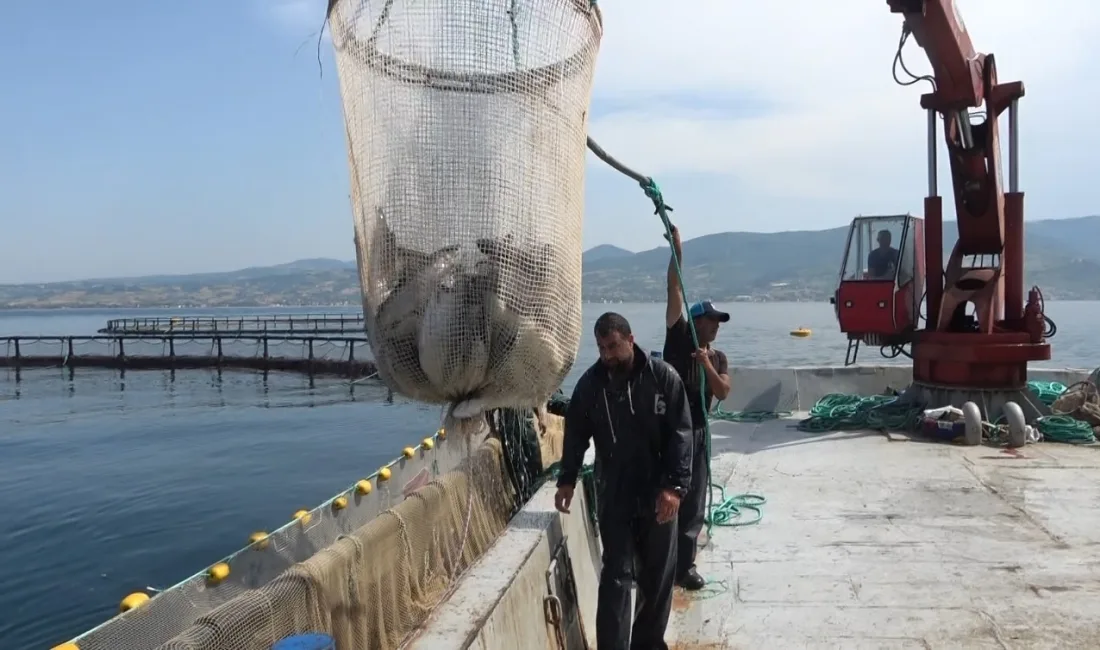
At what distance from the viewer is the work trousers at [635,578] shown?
12.1 ft

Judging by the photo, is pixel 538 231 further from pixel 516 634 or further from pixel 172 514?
pixel 172 514

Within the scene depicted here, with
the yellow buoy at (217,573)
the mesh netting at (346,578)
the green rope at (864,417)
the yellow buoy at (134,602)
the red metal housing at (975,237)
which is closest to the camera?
the mesh netting at (346,578)

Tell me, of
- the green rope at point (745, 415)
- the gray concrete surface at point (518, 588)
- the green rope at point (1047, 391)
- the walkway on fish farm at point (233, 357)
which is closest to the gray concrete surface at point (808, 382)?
the green rope at point (745, 415)

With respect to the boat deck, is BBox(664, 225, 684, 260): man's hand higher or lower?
higher

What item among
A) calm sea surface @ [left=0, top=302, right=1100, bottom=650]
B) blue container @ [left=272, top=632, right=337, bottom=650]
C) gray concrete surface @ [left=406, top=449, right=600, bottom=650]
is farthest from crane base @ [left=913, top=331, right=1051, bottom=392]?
calm sea surface @ [left=0, top=302, right=1100, bottom=650]

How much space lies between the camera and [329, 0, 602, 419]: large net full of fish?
331cm

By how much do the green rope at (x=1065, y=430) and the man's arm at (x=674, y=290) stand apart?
5839mm

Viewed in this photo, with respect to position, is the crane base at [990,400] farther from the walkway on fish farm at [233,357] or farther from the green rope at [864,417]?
the walkway on fish farm at [233,357]

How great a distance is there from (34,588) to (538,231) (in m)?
10.7

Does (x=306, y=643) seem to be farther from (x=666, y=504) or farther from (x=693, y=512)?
(x=693, y=512)

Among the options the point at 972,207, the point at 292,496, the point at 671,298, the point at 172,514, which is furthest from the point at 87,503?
the point at 972,207

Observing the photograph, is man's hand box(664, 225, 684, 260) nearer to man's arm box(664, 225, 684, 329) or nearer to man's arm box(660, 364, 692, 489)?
man's arm box(664, 225, 684, 329)

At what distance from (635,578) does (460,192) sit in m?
1.90

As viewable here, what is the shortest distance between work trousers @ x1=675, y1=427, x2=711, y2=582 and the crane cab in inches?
237
